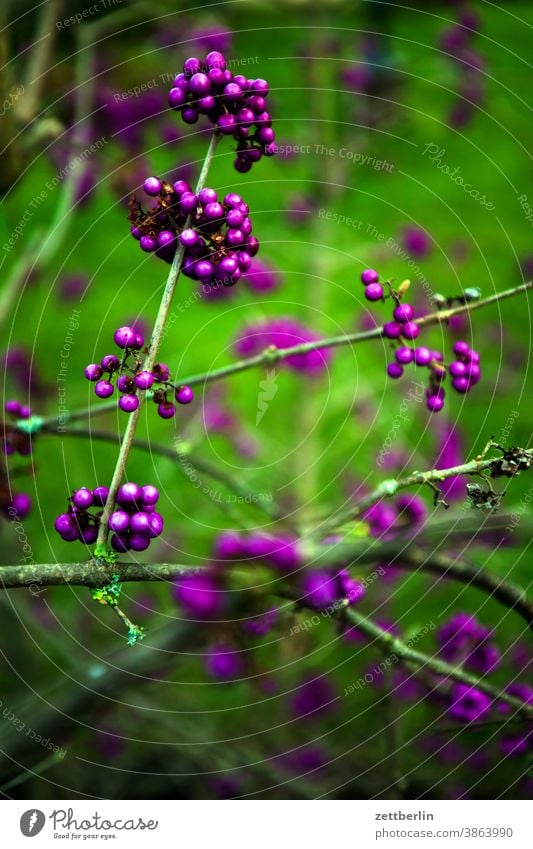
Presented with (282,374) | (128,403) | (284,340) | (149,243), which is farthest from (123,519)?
(282,374)

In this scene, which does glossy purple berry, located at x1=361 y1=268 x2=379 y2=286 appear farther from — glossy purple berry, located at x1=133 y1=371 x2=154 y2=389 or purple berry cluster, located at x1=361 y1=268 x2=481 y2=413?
glossy purple berry, located at x1=133 y1=371 x2=154 y2=389

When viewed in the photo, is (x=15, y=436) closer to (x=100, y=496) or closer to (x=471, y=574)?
(x=100, y=496)

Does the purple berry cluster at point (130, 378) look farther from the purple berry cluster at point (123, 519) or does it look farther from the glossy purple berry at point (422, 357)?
the glossy purple berry at point (422, 357)

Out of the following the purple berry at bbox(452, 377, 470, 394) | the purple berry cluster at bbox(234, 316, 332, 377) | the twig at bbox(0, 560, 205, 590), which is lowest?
the twig at bbox(0, 560, 205, 590)

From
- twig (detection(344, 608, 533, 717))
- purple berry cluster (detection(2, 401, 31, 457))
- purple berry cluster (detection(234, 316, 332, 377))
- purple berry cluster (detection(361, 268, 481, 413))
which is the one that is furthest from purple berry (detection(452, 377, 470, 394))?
purple berry cluster (detection(234, 316, 332, 377))

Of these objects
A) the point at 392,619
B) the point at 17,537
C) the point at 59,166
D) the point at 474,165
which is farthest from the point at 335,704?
the point at 474,165

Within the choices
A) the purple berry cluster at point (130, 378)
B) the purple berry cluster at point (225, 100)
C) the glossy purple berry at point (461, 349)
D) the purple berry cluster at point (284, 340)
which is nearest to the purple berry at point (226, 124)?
the purple berry cluster at point (225, 100)

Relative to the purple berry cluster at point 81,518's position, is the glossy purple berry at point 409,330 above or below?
above
